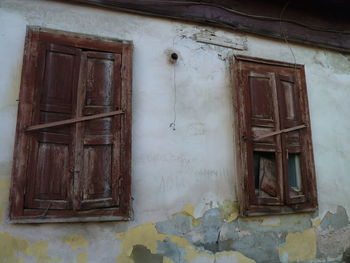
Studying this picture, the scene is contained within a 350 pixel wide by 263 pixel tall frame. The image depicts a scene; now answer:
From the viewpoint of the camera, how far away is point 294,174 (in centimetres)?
407

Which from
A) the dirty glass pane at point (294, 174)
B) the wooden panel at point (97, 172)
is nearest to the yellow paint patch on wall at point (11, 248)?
the wooden panel at point (97, 172)

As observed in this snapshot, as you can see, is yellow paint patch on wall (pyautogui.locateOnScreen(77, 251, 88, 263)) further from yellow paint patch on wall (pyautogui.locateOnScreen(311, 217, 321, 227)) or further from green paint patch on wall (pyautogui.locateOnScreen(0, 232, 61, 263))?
yellow paint patch on wall (pyautogui.locateOnScreen(311, 217, 321, 227))

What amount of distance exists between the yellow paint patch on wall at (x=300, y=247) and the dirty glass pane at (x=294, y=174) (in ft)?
1.63

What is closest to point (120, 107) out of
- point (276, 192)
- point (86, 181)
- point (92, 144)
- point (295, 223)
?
point (92, 144)

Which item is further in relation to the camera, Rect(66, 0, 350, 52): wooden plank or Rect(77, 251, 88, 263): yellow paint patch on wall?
Rect(66, 0, 350, 52): wooden plank

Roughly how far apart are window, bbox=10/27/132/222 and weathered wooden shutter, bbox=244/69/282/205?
142 cm

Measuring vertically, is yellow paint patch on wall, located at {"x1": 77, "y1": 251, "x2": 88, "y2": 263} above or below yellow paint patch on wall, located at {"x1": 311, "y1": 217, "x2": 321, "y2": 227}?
below

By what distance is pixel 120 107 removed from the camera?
3328mm

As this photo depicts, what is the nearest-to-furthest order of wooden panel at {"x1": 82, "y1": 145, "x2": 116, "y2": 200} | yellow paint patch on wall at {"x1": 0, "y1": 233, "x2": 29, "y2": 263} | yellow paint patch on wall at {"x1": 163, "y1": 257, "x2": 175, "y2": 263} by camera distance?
yellow paint patch on wall at {"x1": 0, "y1": 233, "x2": 29, "y2": 263}
wooden panel at {"x1": 82, "y1": 145, "x2": 116, "y2": 200}
yellow paint patch on wall at {"x1": 163, "y1": 257, "x2": 175, "y2": 263}

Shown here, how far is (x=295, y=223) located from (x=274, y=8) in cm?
277

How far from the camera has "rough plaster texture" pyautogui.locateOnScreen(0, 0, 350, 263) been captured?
3047 millimetres

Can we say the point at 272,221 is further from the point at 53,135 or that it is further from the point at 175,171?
the point at 53,135

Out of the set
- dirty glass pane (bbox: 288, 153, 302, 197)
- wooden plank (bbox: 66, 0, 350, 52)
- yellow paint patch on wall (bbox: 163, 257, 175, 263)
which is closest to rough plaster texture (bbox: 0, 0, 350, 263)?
yellow paint patch on wall (bbox: 163, 257, 175, 263)

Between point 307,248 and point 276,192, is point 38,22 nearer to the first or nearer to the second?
point 276,192
